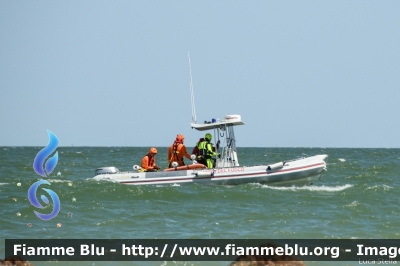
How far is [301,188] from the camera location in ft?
70.1

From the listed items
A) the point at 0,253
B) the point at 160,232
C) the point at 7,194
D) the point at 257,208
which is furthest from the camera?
the point at 7,194

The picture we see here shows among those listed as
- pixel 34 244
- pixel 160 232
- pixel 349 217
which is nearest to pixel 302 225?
pixel 349 217

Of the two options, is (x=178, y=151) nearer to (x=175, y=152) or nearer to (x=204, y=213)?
(x=175, y=152)

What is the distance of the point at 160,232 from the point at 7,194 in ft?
24.2

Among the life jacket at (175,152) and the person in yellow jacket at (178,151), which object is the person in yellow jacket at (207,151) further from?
the life jacket at (175,152)

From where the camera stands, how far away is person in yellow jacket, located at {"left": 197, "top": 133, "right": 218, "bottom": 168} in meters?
21.2

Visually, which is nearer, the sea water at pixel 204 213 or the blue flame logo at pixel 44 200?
the sea water at pixel 204 213

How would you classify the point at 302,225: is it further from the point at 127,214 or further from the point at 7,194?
the point at 7,194

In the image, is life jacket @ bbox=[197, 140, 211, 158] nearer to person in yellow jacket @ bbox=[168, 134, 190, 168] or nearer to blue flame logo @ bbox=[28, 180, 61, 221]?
person in yellow jacket @ bbox=[168, 134, 190, 168]

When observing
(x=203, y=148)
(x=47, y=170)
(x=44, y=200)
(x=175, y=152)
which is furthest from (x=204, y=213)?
(x=175, y=152)

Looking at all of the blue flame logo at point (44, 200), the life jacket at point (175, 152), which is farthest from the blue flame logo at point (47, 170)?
the life jacket at point (175, 152)

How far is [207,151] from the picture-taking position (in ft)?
70.4

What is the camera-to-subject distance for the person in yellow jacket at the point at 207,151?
21203 millimetres

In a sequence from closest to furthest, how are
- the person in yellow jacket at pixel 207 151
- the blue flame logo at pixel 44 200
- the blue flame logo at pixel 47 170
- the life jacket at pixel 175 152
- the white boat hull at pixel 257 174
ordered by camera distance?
the blue flame logo at pixel 47 170 < the blue flame logo at pixel 44 200 < the person in yellow jacket at pixel 207 151 < the white boat hull at pixel 257 174 < the life jacket at pixel 175 152
